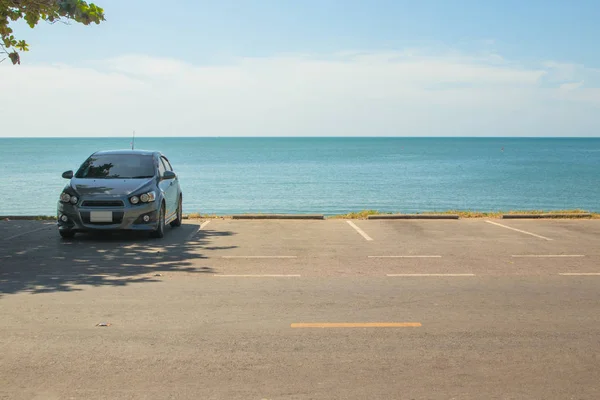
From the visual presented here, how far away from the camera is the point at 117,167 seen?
1588cm

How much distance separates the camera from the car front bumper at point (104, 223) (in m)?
14.3

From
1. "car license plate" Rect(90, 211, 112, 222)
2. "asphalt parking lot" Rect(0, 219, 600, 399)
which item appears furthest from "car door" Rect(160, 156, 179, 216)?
"asphalt parking lot" Rect(0, 219, 600, 399)

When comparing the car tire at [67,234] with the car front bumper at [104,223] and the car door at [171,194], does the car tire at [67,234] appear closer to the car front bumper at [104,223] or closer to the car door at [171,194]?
the car front bumper at [104,223]

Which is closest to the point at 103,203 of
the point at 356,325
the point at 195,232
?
the point at 195,232

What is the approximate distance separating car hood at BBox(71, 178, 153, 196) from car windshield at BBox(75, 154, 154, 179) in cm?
39

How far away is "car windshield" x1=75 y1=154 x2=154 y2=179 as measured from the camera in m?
15.5

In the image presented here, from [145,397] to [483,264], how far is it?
294 inches

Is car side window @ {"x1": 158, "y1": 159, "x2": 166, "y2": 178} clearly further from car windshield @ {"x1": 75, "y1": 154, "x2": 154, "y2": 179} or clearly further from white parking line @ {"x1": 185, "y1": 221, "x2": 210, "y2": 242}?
white parking line @ {"x1": 185, "y1": 221, "x2": 210, "y2": 242}

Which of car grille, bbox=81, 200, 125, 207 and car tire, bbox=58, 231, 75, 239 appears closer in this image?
car grille, bbox=81, 200, 125, 207

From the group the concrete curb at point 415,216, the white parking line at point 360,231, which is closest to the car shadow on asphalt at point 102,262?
the white parking line at point 360,231

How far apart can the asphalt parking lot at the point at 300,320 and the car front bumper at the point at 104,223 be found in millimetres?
555

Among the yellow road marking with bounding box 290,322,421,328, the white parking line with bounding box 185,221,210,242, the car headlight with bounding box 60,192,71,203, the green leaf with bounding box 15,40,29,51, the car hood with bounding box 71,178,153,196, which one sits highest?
the green leaf with bounding box 15,40,29,51

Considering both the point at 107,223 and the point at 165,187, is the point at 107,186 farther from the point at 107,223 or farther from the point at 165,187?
the point at 165,187

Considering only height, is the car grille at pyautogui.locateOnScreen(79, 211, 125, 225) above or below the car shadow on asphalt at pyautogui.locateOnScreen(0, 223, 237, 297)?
above
